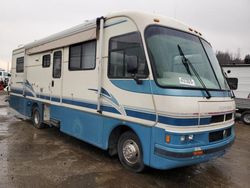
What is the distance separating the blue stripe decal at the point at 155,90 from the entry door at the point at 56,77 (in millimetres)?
2582

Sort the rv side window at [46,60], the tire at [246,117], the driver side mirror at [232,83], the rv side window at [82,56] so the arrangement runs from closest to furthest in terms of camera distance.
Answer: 1. the driver side mirror at [232,83]
2. the rv side window at [82,56]
3. the rv side window at [46,60]
4. the tire at [246,117]

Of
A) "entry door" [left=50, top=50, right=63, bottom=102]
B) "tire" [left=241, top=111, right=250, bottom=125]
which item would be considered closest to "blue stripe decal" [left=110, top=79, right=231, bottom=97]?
"entry door" [left=50, top=50, right=63, bottom=102]

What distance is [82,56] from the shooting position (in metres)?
6.34

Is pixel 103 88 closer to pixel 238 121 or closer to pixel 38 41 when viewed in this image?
pixel 38 41

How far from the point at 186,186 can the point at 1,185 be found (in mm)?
3075

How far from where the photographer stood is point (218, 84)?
5.12 meters

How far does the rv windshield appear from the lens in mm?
4445

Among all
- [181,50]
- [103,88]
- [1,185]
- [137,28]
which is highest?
[137,28]

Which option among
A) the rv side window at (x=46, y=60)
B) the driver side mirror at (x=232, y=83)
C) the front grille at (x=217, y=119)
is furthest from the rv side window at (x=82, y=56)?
the driver side mirror at (x=232, y=83)

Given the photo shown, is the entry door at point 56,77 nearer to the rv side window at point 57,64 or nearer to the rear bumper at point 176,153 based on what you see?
the rv side window at point 57,64

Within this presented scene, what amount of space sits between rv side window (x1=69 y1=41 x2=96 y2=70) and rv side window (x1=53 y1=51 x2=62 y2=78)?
64 cm

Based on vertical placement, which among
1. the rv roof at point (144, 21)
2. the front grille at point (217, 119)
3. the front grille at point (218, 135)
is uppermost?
the rv roof at point (144, 21)

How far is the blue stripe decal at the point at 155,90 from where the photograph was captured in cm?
421

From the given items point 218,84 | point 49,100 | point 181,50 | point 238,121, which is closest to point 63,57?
point 49,100
